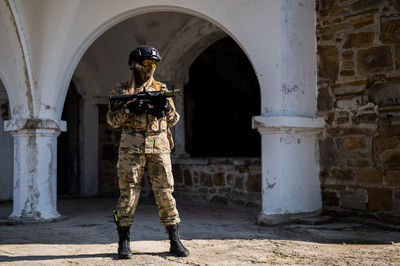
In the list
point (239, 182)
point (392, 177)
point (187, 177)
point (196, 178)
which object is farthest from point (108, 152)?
point (392, 177)

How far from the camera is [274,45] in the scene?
216 inches

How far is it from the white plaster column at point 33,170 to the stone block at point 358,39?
3.71 m

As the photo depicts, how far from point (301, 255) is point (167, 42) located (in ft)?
16.7

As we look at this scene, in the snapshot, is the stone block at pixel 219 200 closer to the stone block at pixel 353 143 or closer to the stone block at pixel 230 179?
the stone block at pixel 230 179

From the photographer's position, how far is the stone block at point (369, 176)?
5.32m

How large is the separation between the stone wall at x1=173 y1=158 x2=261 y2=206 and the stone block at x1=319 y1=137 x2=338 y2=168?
1.18 m

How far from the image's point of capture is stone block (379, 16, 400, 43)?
5.23 m

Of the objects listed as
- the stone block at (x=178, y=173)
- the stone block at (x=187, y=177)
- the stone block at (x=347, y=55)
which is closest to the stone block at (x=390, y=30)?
the stone block at (x=347, y=55)

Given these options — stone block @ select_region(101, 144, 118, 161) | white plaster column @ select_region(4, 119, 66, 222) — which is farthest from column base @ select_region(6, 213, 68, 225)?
stone block @ select_region(101, 144, 118, 161)

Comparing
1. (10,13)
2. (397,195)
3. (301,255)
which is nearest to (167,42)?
(10,13)

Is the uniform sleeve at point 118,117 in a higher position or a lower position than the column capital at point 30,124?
lower

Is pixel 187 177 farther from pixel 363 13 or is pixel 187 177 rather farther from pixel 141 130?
pixel 141 130

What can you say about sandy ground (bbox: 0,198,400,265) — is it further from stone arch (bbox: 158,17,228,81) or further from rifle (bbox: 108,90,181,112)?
stone arch (bbox: 158,17,228,81)

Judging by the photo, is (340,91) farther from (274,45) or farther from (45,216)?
(45,216)
